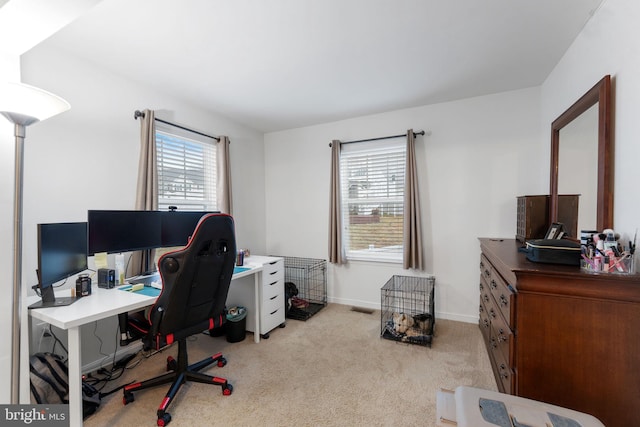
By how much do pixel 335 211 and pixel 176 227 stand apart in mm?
1832

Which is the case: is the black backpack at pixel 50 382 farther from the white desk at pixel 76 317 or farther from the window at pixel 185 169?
the window at pixel 185 169

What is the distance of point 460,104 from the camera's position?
292 centimetres

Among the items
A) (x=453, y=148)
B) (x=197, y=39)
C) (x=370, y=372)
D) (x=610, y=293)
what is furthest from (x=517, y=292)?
(x=197, y=39)

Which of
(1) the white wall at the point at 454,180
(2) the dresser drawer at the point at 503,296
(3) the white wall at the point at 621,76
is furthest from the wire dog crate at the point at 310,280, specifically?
(3) the white wall at the point at 621,76

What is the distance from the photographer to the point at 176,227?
8.05 feet

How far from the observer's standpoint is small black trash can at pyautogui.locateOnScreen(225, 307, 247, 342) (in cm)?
254

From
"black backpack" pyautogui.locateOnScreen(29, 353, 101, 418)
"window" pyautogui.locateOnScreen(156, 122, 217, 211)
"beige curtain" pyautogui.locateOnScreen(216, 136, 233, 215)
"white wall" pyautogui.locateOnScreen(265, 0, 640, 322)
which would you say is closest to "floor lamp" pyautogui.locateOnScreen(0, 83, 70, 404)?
"black backpack" pyautogui.locateOnScreen(29, 353, 101, 418)

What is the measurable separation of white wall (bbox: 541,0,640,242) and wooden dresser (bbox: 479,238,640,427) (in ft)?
1.34

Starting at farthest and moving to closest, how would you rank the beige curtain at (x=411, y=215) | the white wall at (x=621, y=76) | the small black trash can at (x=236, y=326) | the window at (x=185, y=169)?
the beige curtain at (x=411, y=215) < the window at (x=185, y=169) < the small black trash can at (x=236, y=326) < the white wall at (x=621, y=76)

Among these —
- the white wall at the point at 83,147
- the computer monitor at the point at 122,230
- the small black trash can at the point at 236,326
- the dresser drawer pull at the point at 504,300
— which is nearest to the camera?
the dresser drawer pull at the point at 504,300

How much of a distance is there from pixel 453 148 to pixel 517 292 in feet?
6.69

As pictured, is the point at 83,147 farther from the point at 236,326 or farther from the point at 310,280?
the point at 310,280

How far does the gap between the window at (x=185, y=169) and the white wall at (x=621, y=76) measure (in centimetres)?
334

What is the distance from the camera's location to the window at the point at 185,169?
8.69 ft
